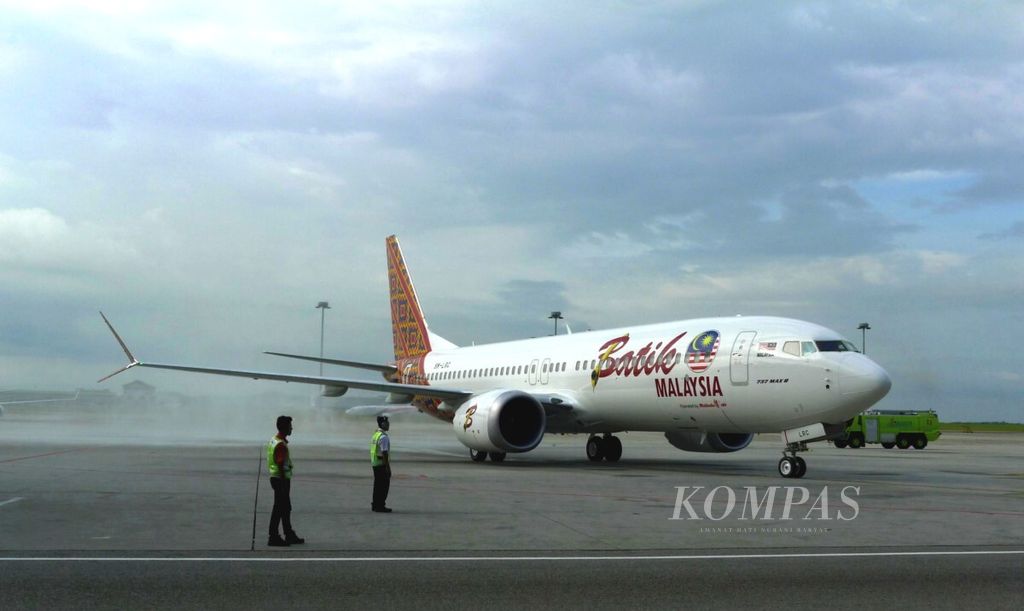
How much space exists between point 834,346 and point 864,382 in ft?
4.41

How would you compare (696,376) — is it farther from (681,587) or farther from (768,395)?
(681,587)

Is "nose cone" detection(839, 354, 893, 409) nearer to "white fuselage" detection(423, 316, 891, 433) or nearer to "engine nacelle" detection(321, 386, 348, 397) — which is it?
"white fuselage" detection(423, 316, 891, 433)

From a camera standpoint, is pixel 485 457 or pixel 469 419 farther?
pixel 485 457

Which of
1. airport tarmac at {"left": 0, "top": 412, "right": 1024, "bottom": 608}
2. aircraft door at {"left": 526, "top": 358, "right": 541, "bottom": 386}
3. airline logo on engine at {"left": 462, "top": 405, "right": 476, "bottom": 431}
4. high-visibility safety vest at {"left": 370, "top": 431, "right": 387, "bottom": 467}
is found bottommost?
airport tarmac at {"left": 0, "top": 412, "right": 1024, "bottom": 608}

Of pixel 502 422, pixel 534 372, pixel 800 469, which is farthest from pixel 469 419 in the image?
pixel 800 469

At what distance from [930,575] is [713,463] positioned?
20.7 m

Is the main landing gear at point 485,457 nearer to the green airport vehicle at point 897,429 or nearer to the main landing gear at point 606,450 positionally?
the main landing gear at point 606,450

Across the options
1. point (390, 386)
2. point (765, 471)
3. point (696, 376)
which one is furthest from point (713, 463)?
point (390, 386)

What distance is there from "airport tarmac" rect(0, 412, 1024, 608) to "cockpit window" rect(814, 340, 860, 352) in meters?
2.99

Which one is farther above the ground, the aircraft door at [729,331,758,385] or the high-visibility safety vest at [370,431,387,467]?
the aircraft door at [729,331,758,385]

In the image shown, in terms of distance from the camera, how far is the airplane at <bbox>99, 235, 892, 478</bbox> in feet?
71.2

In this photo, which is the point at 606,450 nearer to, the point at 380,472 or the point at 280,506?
the point at 380,472

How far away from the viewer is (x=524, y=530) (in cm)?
1305

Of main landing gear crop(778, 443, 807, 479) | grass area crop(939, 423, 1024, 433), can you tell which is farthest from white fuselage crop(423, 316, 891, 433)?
grass area crop(939, 423, 1024, 433)
